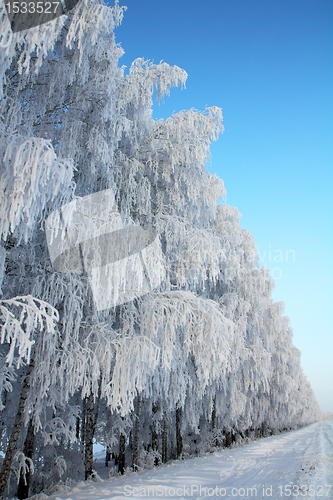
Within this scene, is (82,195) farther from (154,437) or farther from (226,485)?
(154,437)

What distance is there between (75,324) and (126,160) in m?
3.34

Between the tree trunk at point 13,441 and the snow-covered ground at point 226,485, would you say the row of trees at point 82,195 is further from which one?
the snow-covered ground at point 226,485

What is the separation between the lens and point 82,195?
5223 mm

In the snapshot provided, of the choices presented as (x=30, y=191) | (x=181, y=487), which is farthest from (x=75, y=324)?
(x=181, y=487)

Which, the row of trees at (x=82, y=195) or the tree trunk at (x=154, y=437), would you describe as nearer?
the row of trees at (x=82, y=195)

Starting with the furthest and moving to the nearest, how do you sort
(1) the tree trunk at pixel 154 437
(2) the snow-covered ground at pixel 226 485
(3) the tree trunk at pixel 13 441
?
(1) the tree trunk at pixel 154 437 → (2) the snow-covered ground at pixel 226 485 → (3) the tree trunk at pixel 13 441

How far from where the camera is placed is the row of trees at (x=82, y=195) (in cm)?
299

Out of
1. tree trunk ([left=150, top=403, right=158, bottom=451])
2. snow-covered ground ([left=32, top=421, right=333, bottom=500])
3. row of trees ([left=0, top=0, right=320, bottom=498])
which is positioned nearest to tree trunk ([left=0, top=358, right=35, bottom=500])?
row of trees ([left=0, top=0, right=320, bottom=498])

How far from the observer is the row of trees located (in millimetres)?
2994

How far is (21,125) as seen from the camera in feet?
13.4

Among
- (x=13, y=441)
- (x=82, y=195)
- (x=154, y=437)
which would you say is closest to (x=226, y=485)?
(x=13, y=441)

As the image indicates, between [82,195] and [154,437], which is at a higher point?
[82,195]

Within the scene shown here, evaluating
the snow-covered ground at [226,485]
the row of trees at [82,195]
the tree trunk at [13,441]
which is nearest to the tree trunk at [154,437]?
the row of trees at [82,195]

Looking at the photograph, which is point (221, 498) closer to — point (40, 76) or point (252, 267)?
point (40, 76)
